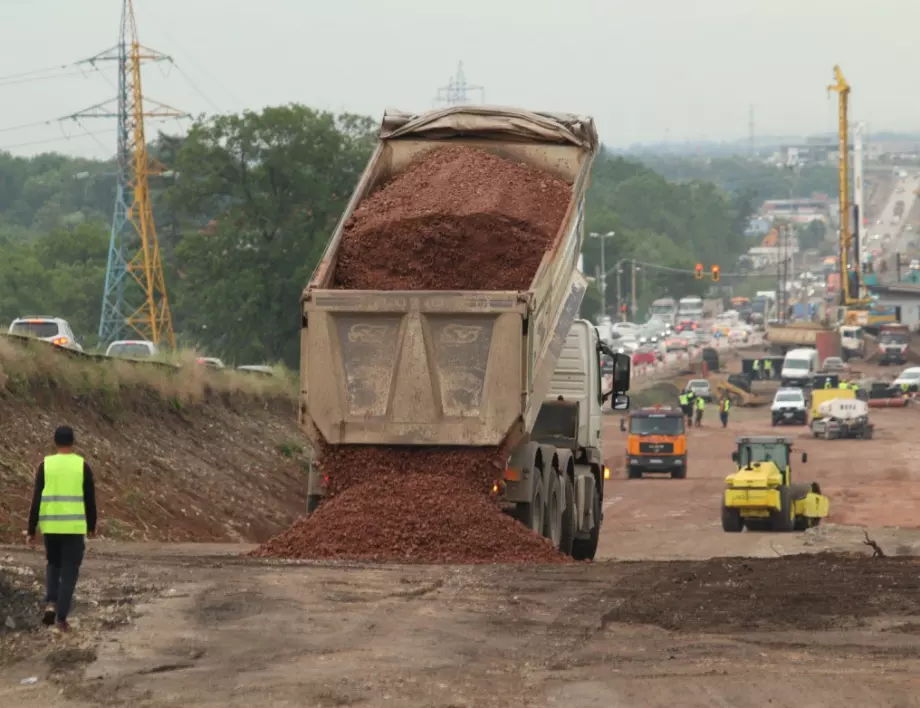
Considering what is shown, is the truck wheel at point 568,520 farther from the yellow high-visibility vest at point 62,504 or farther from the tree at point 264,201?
the tree at point 264,201

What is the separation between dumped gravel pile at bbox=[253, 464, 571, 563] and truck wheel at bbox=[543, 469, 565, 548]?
4.02 feet

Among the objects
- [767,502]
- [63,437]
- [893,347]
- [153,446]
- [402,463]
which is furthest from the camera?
[893,347]

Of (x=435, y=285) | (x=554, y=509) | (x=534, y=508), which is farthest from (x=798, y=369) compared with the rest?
(x=435, y=285)

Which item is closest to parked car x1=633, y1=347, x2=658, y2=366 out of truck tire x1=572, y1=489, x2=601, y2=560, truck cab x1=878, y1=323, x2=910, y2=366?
truck cab x1=878, y1=323, x2=910, y2=366

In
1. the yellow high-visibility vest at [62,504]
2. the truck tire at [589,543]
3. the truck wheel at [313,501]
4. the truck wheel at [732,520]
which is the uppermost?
the yellow high-visibility vest at [62,504]

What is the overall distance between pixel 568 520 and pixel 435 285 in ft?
11.2

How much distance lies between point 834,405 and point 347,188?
19139 mm

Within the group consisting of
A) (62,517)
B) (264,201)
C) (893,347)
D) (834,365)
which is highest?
(264,201)

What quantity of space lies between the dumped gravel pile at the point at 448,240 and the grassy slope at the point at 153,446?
5.68 metres

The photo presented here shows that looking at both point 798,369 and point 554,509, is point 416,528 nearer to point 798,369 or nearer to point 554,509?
point 554,509

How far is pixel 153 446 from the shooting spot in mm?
29125

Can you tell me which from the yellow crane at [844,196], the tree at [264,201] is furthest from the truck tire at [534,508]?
the yellow crane at [844,196]

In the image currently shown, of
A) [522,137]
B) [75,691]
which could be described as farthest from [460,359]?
[75,691]

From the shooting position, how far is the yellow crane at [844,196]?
133500 mm
